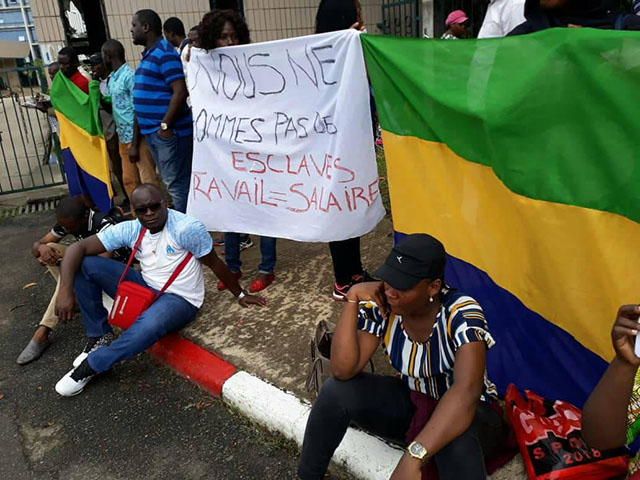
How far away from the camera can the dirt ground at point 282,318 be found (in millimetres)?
3344

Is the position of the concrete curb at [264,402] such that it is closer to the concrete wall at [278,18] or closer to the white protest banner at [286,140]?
the white protest banner at [286,140]

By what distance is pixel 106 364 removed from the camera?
338cm

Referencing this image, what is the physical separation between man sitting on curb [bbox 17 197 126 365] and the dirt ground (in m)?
0.94

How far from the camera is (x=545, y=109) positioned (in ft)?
7.35

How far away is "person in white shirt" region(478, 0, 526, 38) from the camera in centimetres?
368

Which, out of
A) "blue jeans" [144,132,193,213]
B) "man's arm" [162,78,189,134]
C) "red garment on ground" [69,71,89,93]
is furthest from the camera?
"red garment on ground" [69,71,89,93]

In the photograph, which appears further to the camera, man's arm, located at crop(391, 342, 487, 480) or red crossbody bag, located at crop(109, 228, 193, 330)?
red crossbody bag, located at crop(109, 228, 193, 330)

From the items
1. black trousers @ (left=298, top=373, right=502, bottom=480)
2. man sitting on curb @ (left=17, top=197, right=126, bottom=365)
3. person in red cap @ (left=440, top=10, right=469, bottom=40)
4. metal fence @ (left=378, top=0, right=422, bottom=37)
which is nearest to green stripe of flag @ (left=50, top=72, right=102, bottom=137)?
man sitting on curb @ (left=17, top=197, right=126, bottom=365)

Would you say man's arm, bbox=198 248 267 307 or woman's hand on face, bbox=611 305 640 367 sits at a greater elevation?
woman's hand on face, bbox=611 305 640 367

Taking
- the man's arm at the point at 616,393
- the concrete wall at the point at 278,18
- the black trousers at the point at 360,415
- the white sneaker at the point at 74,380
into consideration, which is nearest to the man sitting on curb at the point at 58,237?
the white sneaker at the point at 74,380

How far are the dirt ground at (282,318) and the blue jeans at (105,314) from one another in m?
0.26

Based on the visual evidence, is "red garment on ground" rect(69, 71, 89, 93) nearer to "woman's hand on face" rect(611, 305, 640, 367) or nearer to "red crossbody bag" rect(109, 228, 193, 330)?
"red crossbody bag" rect(109, 228, 193, 330)

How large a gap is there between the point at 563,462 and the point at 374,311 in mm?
870

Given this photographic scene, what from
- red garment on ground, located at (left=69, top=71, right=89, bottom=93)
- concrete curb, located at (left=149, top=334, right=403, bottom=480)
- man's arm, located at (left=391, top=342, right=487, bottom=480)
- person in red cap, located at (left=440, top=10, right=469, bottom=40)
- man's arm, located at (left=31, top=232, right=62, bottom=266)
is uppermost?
person in red cap, located at (left=440, top=10, right=469, bottom=40)
